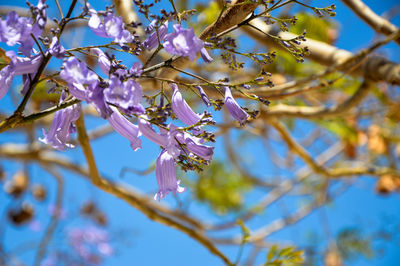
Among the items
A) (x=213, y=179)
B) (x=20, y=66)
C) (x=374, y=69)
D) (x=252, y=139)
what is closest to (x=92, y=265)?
(x=213, y=179)

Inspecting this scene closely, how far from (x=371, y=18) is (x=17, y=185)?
229 centimetres

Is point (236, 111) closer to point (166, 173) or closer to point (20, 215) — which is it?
point (166, 173)

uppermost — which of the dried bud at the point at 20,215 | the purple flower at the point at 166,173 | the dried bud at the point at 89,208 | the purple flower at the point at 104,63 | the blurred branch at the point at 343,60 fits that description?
the dried bud at the point at 89,208

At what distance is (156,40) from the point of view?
1.50 ft

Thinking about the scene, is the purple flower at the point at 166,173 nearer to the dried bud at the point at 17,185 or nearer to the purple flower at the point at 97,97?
→ the purple flower at the point at 97,97

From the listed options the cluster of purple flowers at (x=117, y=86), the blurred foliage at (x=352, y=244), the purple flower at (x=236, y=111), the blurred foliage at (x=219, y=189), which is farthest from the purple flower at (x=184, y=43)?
the blurred foliage at (x=352, y=244)

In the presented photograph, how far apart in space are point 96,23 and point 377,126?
2.24 metres

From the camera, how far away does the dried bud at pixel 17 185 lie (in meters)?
2.34

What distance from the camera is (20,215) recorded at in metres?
2.24

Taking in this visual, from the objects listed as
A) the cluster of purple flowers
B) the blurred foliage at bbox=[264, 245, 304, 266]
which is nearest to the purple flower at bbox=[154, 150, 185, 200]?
the cluster of purple flowers

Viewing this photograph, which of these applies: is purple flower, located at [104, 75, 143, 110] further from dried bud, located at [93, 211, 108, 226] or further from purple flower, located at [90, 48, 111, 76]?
dried bud, located at [93, 211, 108, 226]

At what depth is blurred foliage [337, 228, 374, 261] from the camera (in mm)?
2686

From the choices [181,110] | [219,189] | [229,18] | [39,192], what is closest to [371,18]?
[229,18]

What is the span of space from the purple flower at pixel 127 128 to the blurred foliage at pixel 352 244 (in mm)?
2706
